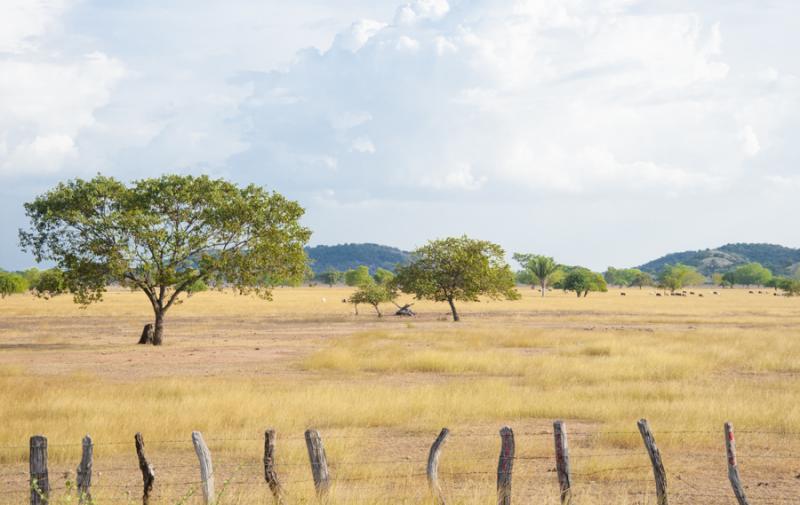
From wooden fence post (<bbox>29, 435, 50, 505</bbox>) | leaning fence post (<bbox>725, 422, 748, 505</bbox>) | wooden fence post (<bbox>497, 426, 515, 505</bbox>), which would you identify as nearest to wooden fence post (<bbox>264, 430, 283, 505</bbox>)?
wooden fence post (<bbox>29, 435, 50, 505</bbox>)

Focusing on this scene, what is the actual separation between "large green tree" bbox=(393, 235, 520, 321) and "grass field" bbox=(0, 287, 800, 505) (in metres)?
22.7

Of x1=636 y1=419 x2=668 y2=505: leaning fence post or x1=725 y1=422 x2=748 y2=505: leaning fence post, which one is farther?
x1=636 y1=419 x2=668 y2=505: leaning fence post

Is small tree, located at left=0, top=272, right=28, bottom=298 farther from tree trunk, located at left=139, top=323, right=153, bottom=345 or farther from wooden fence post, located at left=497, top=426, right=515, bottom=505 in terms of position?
wooden fence post, located at left=497, top=426, right=515, bottom=505

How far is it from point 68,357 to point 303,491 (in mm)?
27431

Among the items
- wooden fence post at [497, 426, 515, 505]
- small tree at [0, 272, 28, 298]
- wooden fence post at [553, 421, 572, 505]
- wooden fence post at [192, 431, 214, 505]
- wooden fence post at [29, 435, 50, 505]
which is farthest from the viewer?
small tree at [0, 272, 28, 298]

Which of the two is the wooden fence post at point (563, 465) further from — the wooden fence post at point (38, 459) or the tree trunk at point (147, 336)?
the tree trunk at point (147, 336)

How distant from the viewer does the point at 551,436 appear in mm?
17297

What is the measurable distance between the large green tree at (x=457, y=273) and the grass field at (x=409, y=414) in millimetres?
22727

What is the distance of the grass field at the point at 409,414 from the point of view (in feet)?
44.4

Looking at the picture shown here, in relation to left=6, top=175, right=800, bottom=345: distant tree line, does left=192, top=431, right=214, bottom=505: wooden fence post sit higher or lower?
lower

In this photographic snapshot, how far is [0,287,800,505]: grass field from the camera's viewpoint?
13531 mm

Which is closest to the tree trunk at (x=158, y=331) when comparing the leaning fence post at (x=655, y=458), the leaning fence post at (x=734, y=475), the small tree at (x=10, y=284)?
the leaning fence post at (x=655, y=458)

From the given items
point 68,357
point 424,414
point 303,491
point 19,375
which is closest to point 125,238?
point 68,357

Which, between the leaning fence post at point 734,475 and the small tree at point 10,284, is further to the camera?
the small tree at point 10,284
